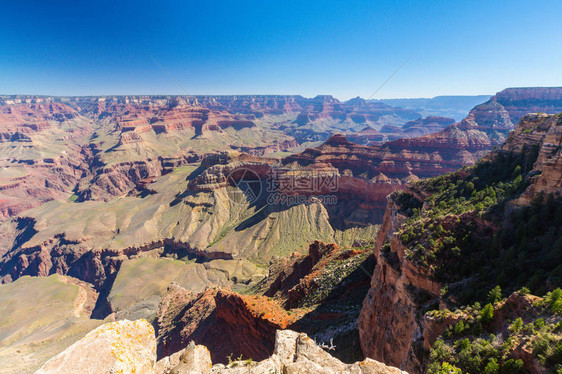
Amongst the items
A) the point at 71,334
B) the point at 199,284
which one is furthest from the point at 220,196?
the point at 71,334

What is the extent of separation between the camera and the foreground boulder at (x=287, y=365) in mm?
12615

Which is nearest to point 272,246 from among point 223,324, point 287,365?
point 223,324

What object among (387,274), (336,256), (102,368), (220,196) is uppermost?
(102,368)

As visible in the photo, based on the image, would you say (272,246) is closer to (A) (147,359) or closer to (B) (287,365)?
(B) (287,365)

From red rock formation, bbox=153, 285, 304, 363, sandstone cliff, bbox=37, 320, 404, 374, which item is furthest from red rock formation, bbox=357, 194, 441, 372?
red rock formation, bbox=153, 285, 304, 363

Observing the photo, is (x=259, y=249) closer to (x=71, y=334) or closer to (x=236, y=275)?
(x=236, y=275)

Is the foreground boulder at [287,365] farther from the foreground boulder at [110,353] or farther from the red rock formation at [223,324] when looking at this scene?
the red rock formation at [223,324]

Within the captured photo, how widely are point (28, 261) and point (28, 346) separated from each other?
72.5 m

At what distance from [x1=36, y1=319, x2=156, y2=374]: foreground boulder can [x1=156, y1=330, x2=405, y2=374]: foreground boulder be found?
204 cm

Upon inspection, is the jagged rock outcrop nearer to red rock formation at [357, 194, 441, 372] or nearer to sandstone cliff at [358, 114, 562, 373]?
sandstone cliff at [358, 114, 562, 373]

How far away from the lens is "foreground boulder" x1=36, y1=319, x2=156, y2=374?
972 centimetres

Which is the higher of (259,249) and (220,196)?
(220,196)

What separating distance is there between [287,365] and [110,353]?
8167mm

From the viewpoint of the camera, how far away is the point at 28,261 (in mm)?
110125
